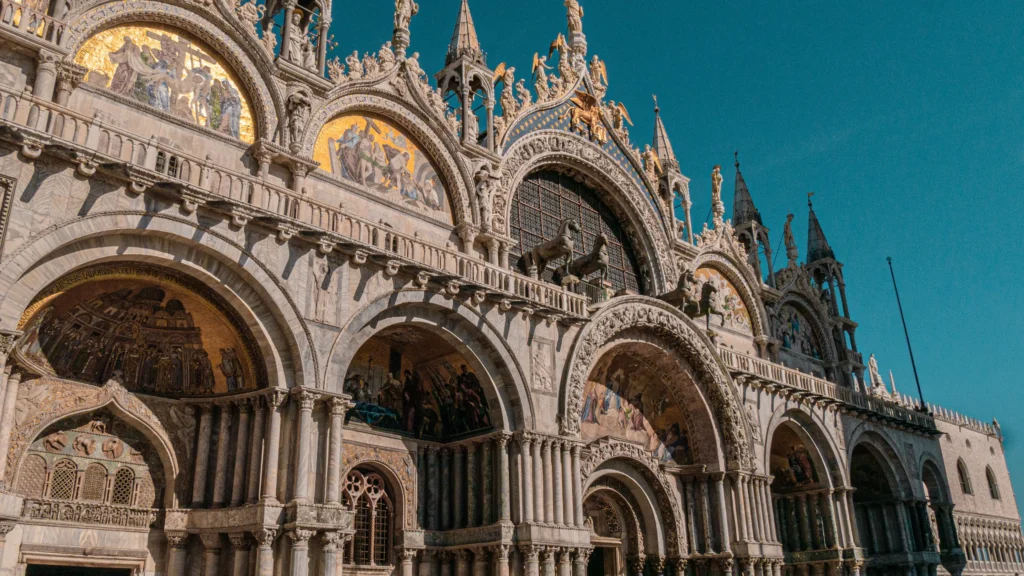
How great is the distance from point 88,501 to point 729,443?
52.4ft

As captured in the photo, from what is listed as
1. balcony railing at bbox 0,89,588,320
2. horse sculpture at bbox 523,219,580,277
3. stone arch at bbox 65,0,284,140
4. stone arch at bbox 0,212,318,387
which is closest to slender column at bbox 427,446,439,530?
balcony railing at bbox 0,89,588,320

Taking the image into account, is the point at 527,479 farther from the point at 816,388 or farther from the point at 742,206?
the point at 742,206

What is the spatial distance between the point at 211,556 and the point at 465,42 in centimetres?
1531

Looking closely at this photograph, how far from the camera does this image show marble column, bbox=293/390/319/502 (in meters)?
14.0

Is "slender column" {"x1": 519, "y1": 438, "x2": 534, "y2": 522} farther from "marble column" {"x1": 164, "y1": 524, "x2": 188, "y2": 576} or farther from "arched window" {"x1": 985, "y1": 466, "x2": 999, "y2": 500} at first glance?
"arched window" {"x1": 985, "y1": 466, "x2": 999, "y2": 500}

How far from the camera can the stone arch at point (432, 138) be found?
20.0 meters

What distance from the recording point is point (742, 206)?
1419 inches

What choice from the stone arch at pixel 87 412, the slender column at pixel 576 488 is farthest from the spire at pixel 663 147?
the stone arch at pixel 87 412

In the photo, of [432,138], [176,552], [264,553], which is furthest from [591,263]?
[176,552]

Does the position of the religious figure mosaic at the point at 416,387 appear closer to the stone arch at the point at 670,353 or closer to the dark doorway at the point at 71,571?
the stone arch at the point at 670,353

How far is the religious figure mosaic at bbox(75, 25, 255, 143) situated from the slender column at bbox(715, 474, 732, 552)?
1466cm

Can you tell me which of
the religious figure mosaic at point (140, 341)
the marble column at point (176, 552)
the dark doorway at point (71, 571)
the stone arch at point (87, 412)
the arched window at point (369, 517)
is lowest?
the dark doorway at point (71, 571)

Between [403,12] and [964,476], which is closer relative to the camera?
[403,12]

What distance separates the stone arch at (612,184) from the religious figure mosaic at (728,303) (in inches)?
82.7
